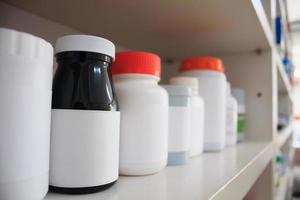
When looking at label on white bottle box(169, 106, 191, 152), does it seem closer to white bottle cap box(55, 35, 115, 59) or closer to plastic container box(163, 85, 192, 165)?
plastic container box(163, 85, 192, 165)

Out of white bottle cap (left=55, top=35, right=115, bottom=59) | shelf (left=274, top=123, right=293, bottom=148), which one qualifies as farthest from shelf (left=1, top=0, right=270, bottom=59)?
shelf (left=274, top=123, right=293, bottom=148)

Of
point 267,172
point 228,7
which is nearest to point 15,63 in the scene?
point 228,7

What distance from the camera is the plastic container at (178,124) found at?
14.2 inches

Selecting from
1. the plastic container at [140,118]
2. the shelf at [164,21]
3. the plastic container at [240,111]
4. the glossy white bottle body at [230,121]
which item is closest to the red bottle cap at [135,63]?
the plastic container at [140,118]

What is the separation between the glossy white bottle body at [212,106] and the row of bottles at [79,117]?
0.46 ft

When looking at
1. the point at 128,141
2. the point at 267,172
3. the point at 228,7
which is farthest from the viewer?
the point at 267,172

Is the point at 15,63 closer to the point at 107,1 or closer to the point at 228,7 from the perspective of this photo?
the point at 107,1

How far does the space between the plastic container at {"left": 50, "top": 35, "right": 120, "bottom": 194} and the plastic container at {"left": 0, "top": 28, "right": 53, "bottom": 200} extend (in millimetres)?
26

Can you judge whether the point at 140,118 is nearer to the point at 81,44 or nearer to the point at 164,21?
the point at 81,44

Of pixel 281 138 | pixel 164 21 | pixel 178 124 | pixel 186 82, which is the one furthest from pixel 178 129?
pixel 281 138

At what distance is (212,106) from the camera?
509 millimetres

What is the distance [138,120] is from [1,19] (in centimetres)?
26

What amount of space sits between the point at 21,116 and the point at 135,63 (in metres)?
0.16

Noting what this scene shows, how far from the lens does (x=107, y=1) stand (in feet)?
1.25
